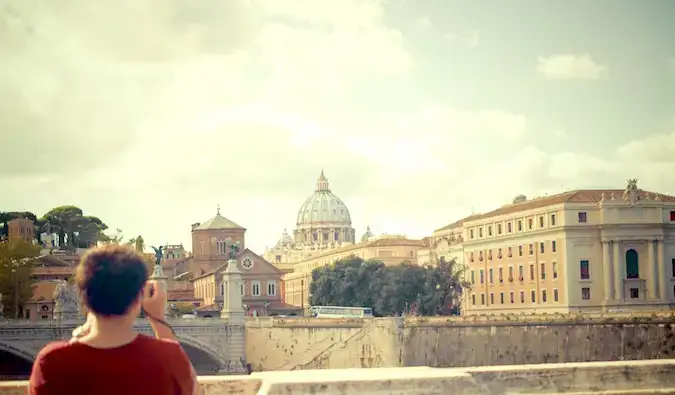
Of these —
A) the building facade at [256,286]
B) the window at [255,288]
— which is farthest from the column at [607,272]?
the window at [255,288]

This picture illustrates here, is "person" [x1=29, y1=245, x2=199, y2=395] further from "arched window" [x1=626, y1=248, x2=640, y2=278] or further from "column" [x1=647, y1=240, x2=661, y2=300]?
"arched window" [x1=626, y1=248, x2=640, y2=278]

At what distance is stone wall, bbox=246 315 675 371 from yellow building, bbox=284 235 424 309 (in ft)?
140

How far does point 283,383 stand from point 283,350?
54083 mm

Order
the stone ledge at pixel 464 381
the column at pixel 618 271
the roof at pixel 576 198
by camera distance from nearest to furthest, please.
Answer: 1. the stone ledge at pixel 464 381
2. the column at pixel 618 271
3. the roof at pixel 576 198

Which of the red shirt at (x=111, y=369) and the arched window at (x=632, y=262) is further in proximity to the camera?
the arched window at (x=632, y=262)

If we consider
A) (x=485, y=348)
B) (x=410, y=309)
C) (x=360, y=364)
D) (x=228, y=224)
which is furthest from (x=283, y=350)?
(x=228, y=224)

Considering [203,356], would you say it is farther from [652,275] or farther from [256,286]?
[652,275]

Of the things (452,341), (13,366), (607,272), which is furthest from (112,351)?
(607,272)

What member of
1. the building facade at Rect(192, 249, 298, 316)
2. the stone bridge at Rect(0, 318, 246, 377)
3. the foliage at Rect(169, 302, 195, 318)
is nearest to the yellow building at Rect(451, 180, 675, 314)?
the stone bridge at Rect(0, 318, 246, 377)

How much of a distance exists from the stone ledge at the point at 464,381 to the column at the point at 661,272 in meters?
60.8

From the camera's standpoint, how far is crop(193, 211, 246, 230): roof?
10606 centimetres

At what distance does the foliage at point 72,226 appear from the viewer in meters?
120

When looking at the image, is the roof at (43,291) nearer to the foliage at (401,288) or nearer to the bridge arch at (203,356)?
the bridge arch at (203,356)

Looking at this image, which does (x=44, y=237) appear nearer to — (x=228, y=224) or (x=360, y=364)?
(x=228, y=224)
